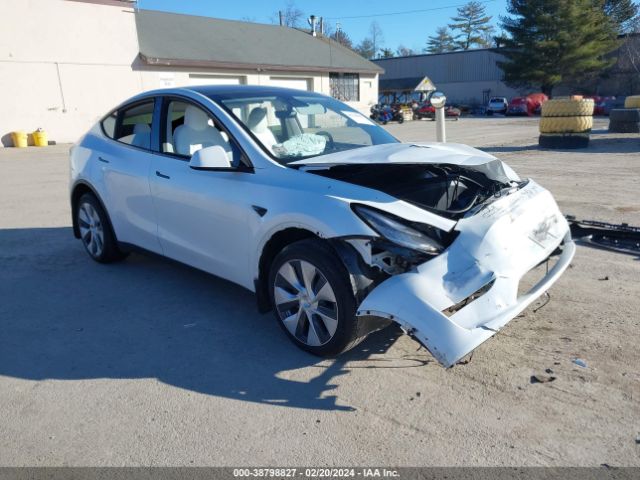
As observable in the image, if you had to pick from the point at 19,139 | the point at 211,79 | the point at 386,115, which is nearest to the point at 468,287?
the point at 19,139

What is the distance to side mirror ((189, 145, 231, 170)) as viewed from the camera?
3.83 m

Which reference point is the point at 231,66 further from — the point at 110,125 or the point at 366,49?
the point at 366,49

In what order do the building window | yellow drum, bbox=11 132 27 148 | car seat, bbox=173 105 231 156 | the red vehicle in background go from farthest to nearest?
the red vehicle in background, the building window, yellow drum, bbox=11 132 27 148, car seat, bbox=173 105 231 156

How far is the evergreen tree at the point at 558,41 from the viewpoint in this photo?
47.7 meters

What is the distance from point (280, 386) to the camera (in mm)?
3291

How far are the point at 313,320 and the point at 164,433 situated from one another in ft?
3.68

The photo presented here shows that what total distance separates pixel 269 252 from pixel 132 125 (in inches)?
92.5

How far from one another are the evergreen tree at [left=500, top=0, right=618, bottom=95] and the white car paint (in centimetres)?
5060

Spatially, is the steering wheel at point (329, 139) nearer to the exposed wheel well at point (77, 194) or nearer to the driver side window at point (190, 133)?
the driver side window at point (190, 133)

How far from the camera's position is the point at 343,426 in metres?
2.90

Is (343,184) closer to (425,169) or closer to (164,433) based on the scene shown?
(425,169)

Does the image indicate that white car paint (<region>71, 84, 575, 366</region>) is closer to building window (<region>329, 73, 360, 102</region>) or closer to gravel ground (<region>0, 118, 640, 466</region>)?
gravel ground (<region>0, 118, 640, 466</region>)

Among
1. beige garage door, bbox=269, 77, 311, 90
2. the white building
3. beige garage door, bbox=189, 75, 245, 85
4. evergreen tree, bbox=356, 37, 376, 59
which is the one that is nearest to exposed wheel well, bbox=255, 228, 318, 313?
the white building

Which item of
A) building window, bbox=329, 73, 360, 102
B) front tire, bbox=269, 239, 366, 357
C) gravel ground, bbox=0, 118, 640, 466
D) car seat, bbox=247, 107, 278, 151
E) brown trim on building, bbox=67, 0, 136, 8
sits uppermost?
brown trim on building, bbox=67, 0, 136, 8
